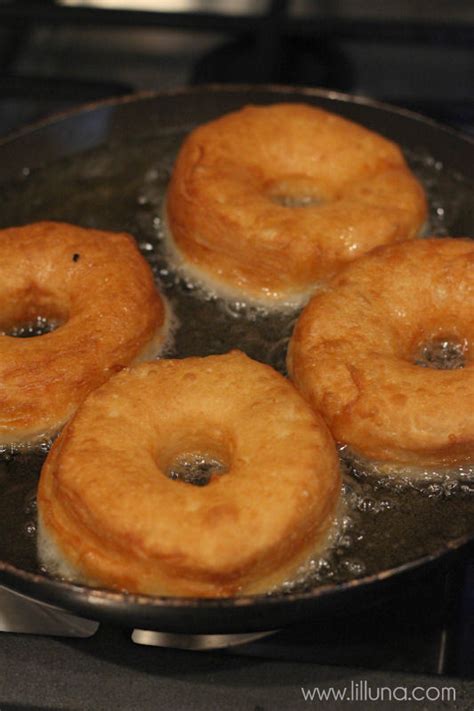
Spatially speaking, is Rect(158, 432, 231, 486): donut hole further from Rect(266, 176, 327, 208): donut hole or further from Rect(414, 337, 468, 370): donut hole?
Rect(266, 176, 327, 208): donut hole

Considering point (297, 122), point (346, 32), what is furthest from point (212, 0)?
point (297, 122)

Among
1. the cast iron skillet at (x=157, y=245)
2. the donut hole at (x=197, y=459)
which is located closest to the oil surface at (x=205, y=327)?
the cast iron skillet at (x=157, y=245)

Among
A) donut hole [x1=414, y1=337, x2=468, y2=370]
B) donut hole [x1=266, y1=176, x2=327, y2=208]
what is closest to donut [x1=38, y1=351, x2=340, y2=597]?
donut hole [x1=414, y1=337, x2=468, y2=370]

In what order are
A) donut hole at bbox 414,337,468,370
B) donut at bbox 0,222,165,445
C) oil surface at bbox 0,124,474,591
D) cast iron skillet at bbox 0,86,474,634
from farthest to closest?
1. donut hole at bbox 414,337,468,370
2. donut at bbox 0,222,165,445
3. oil surface at bbox 0,124,474,591
4. cast iron skillet at bbox 0,86,474,634

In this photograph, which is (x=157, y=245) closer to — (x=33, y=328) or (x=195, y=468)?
(x=33, y=328)

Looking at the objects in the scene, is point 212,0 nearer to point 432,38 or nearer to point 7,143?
point 432,38

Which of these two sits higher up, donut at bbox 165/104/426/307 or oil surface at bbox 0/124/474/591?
donut at bbox 165/104/426/307

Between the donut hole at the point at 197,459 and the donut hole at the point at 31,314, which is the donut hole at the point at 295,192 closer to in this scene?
the donut hole at the point at 31,314
